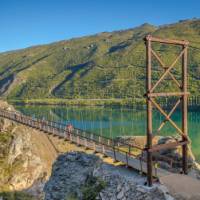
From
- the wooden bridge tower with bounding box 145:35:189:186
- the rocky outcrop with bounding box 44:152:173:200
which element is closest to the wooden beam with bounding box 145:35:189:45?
the wooden bridge tower with bounding box 145:35:189:186

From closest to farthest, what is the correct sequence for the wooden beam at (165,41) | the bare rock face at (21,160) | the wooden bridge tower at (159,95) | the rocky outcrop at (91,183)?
the rocky outcrop at (91,183) < the wooden bridge tower at (159,95) < the wooden beam at (165,41) < the bare rock face at (21,160)

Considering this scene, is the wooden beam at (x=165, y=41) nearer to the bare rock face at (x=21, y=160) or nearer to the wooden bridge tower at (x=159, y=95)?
the wooden bridge tower at (x=159, y=95)

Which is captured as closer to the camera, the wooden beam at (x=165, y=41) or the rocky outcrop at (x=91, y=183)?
the rocky outcrop at (x=91, y=183)

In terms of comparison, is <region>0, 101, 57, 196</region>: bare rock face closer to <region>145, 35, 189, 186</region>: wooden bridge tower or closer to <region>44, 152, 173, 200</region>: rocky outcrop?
<region>44, 152, 173, 200</region>: rocky outcrop

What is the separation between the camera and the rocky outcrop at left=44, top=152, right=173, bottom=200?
17.1m

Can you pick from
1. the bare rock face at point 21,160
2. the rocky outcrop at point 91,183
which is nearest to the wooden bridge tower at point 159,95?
the rocky outcrop at point 91,183

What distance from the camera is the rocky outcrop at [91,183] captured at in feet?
56.2

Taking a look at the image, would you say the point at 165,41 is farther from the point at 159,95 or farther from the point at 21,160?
the point at 21,160

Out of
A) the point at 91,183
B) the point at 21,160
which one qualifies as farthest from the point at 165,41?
the point at 21,160

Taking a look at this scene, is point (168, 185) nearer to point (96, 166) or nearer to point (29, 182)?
point (96, 166)

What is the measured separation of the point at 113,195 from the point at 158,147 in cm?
337

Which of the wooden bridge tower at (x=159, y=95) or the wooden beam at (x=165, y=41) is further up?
the wooden beam at (x=165, y=41)

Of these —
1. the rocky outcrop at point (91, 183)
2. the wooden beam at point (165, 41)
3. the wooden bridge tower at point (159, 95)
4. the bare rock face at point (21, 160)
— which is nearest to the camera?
the rocky outcrop at point (91, 183)

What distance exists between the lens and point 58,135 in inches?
1049
